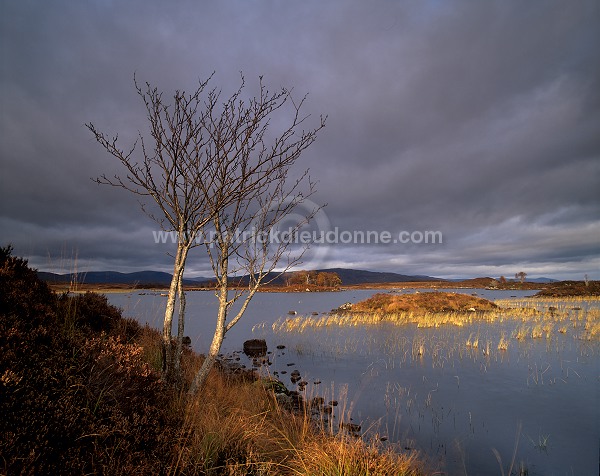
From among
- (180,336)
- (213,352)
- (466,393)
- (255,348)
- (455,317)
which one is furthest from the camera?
(455,317)

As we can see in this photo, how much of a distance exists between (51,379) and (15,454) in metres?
1.04

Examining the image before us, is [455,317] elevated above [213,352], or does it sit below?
below

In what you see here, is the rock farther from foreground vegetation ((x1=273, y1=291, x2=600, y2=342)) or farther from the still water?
foreground vegetation ((x1=273, y1=291, x2=600, y2=342))

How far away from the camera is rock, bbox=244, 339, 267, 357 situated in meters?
17.1

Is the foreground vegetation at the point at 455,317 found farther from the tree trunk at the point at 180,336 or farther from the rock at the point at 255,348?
the tree trunk at the point at 180,336

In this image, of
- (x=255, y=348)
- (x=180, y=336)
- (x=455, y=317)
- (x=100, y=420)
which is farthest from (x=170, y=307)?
(x=455, y=317)

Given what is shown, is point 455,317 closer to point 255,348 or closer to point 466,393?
point 255,348

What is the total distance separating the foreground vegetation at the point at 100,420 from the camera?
3.05 meters

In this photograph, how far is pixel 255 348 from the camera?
59.4 feet

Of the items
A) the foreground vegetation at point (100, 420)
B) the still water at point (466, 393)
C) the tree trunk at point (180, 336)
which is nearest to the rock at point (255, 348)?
the still water at point (466, 393)

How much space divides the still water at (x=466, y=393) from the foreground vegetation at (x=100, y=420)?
1664mm

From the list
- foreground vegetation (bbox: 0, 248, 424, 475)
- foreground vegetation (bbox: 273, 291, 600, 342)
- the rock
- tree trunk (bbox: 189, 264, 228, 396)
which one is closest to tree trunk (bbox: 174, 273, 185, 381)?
tree trunk (bbox: 189, 264, 228, 396)

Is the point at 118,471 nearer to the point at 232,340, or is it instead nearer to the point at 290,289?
the point at 232,340

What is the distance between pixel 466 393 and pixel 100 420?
409 inches
